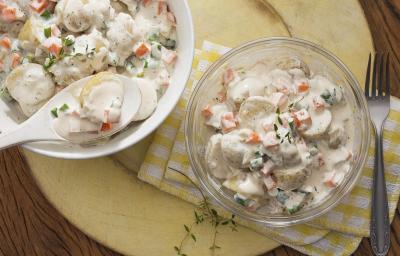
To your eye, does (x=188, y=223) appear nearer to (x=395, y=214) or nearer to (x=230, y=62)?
(x=230, y=62)

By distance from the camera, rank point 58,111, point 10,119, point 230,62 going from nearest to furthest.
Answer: point 58,111 < point 10,119 < point 230,62

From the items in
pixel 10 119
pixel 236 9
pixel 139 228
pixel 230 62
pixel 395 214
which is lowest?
pixel 139 228

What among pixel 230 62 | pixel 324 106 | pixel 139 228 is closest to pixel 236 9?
Answer: pixel 230 62

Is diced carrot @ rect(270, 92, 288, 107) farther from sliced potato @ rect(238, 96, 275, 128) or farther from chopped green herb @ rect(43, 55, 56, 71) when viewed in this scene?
chopped green herb @ rect(43, 55, 56, 71)

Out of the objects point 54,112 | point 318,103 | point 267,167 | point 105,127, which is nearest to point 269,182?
point 267,167

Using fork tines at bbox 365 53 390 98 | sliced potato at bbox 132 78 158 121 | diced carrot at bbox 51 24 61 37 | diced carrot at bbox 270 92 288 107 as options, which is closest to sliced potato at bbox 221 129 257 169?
diced carrot at bbox 270 92 288 107

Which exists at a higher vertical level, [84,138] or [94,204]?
[84,138]

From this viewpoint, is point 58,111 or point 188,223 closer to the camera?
point 58,111

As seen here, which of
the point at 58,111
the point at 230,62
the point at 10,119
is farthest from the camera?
the point at 230,62
